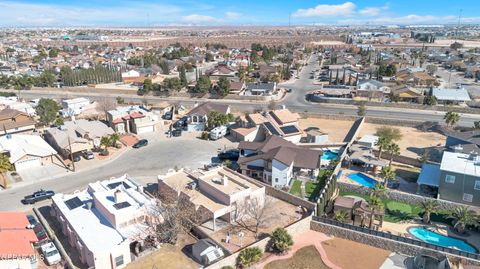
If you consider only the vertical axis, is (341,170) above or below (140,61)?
below

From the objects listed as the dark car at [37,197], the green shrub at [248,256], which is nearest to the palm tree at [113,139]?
the dark car at [37,197]

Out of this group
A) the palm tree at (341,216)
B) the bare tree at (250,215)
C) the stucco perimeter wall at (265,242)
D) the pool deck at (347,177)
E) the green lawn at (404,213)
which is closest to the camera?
the stucco perimeter wall at (265,242)

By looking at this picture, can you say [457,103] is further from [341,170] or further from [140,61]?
[140,61]

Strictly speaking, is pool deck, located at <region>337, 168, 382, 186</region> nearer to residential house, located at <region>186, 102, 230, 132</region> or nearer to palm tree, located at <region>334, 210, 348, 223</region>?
palm tree, located at <region>334, 210, 348, 223</region>

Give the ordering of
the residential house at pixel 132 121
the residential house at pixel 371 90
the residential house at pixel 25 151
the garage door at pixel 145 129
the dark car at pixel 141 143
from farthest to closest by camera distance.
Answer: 1. the residential house at pixel 371 90
2. the garage door at pixel 145 129
3. the residential house at pixel 132 121
4. the dark car at pixel 141 143
5. the residential house at pixel 25 151

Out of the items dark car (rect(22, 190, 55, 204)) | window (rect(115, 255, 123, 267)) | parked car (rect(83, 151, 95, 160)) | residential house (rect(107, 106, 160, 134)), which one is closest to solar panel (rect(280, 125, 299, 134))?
residential house (rect(107, 106, 160, 134))

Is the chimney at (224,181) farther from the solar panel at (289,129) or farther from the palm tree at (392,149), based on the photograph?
the palm tree at (392,149)

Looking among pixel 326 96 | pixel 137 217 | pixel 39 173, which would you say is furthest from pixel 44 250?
pixel 326 96
